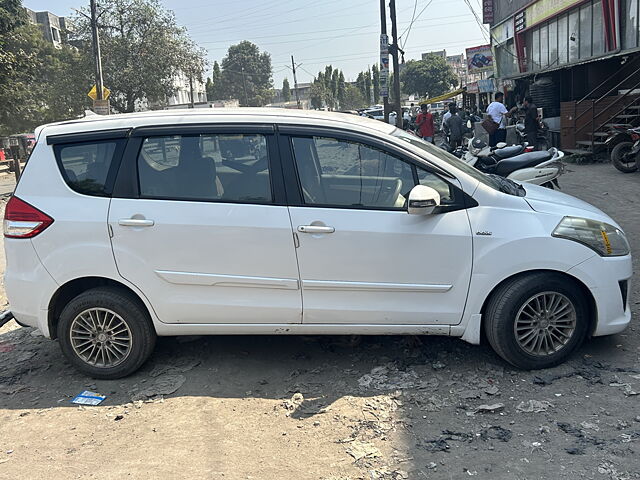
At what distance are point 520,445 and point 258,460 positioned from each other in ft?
4.77

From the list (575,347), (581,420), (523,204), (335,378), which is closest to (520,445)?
(581,420)

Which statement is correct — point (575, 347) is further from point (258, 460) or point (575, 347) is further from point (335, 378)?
point (258, 460)

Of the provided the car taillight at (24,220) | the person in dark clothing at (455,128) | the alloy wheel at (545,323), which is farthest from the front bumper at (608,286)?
the person in dark clothing at (455,128)

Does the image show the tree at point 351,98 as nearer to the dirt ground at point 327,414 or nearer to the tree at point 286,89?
the tree at point 286,89

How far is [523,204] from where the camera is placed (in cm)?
396

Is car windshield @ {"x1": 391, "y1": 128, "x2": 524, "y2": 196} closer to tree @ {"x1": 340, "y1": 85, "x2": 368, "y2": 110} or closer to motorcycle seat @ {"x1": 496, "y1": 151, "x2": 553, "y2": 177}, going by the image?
motorcycle seat @ {"x1": 496, "y1": 151, "x2": 553, "y2": 177}

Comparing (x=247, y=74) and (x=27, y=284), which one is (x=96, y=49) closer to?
(x=27, y=284)

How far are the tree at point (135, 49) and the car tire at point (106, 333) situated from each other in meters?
37.5

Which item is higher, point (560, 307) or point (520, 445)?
point (560, 307)

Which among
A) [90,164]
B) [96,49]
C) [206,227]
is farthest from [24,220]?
[96,49]

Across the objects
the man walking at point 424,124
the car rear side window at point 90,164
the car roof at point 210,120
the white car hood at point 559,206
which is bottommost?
the white car hood at point 559,206

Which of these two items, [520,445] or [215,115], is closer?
[520,445]

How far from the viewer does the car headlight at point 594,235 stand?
12.7 ft

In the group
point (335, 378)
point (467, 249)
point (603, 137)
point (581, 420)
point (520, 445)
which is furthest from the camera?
A: point (603, 137)
